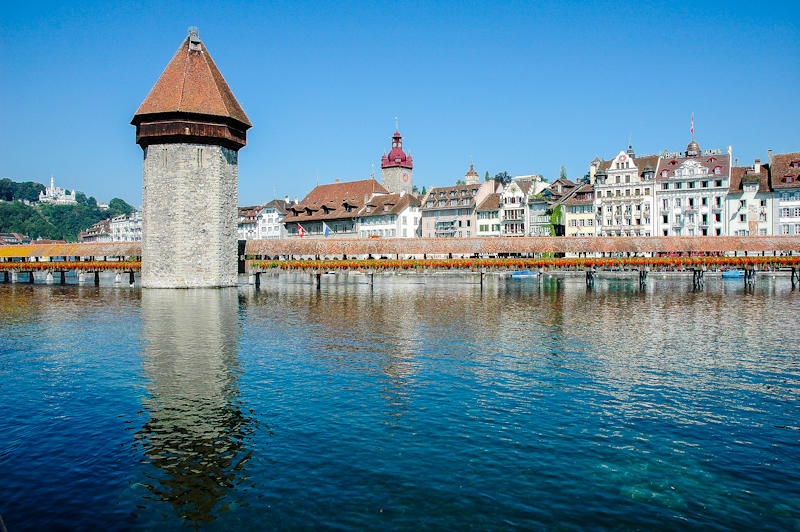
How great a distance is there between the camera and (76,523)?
9070 mm

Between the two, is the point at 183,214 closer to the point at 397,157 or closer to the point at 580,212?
the point at 580,212

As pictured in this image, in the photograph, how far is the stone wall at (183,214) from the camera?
46.6m

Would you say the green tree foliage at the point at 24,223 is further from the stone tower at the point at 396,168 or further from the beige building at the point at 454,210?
the beige building at the point at 454,210

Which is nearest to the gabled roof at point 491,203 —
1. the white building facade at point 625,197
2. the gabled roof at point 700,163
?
the white building facade at point 625,197

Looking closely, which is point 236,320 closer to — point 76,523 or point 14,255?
point 76,523

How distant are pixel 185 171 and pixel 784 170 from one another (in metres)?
59.6

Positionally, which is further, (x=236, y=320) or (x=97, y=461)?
(x=236, y=320)

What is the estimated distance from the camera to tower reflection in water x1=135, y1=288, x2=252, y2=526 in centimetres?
1011

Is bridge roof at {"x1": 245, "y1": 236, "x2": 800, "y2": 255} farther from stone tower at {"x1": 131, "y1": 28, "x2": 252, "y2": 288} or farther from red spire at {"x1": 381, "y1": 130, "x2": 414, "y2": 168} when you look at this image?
red spire at {"x1": 381, "y1": 130, "x2": 414, "y2": 168}

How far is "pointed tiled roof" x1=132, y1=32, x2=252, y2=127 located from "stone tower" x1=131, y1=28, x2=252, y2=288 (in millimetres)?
69

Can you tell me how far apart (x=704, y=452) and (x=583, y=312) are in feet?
71.6

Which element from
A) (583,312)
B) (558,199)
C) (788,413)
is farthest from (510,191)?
(788,413)

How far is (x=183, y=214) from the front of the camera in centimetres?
4666

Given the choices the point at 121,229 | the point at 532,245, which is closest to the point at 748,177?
the point at 532,245
